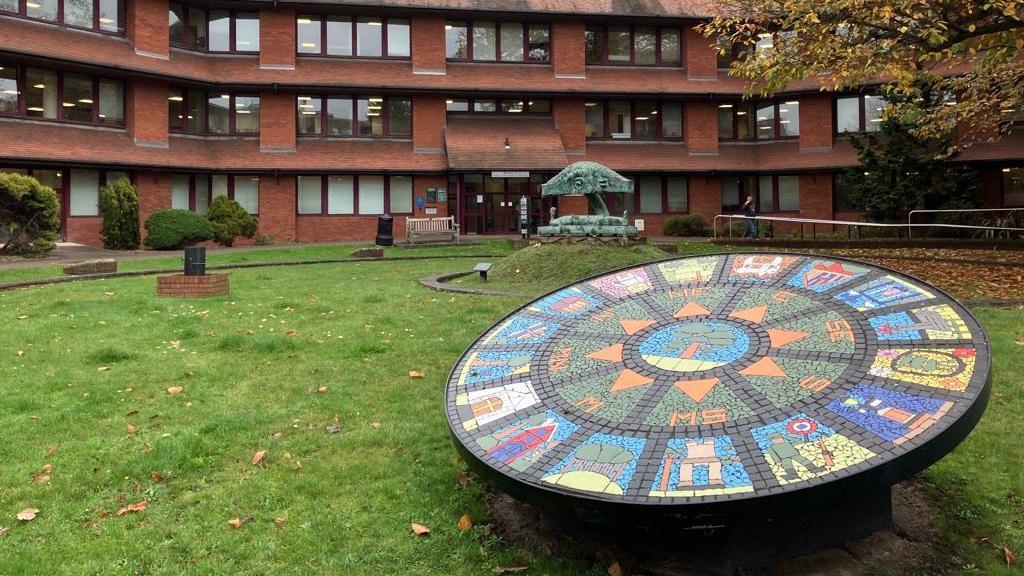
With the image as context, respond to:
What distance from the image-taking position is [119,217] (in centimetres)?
2580

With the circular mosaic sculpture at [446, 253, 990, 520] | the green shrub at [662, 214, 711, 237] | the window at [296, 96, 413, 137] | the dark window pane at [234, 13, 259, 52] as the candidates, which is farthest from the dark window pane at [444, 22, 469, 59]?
the circular mosaic sculpture at [446, 253, 990, 520]

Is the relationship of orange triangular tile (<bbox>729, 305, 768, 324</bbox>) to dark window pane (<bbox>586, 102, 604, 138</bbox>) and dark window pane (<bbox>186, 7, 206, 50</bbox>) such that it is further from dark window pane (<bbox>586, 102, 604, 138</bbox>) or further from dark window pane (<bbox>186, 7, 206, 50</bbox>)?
dark window pane (<bbox>186, 7, 206, 50</bbox>)

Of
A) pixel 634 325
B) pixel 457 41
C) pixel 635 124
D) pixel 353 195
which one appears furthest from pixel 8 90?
pixel 634 325

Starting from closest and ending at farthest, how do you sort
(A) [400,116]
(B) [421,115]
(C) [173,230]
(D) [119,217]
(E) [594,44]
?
(C) [173,230] < (D) [119,217] < (B) [421,115] < (A) [400,116] < (E) [594,44]

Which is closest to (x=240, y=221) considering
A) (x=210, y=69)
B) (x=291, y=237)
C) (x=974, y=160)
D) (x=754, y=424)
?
(x=291, y=237)

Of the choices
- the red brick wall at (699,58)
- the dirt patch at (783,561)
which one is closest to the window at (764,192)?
the red brick wall at (699,58)

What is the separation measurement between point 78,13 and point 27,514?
30225mm

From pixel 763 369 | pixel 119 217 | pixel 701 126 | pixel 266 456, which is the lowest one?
pixel 266 456

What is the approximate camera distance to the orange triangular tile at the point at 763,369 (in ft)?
12.1

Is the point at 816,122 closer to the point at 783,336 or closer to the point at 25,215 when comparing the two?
the point at 25,215

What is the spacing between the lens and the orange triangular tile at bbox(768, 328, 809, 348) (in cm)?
396

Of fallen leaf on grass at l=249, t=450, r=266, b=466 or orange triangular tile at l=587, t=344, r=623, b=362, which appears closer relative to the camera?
orange triangular tile at l=587, t=344, r=623, b=362

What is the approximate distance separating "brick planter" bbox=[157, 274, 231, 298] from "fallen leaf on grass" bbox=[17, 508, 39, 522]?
26.0ft

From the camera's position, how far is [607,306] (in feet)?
16.3
